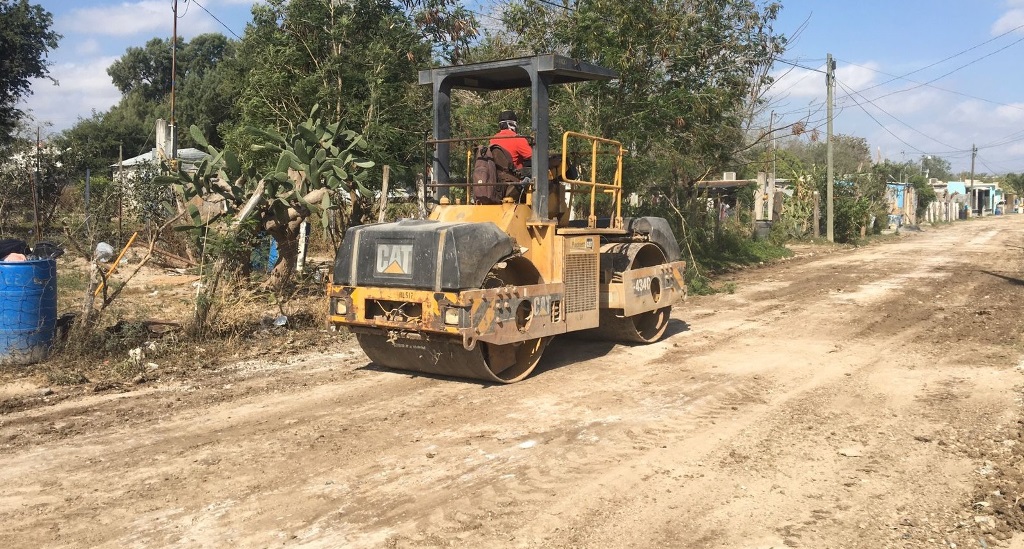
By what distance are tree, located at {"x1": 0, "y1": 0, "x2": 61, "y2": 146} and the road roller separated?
19732 mm

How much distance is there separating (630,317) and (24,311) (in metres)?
6.08

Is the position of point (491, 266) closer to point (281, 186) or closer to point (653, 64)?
point (281, 186)

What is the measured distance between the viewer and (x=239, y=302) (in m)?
9.39

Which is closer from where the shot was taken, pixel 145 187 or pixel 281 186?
pixel 281 186

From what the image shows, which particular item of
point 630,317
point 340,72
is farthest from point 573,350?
point 340,72

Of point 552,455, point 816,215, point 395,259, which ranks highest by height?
point 816,215

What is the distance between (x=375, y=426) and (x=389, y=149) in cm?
710

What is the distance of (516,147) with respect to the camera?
8047 millimetres

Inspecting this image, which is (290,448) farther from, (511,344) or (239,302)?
(239,302)

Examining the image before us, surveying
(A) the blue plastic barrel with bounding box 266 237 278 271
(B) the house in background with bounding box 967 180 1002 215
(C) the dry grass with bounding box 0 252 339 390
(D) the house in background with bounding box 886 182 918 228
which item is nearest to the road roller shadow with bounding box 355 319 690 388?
(C) the dry grass with bounding box 0 252 339 390

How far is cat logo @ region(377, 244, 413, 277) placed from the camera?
700 cm

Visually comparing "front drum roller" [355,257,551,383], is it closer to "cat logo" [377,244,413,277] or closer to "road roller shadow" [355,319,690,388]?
"road roller shadow" [355,319,690,388]

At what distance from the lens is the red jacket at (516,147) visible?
8016 millimetres

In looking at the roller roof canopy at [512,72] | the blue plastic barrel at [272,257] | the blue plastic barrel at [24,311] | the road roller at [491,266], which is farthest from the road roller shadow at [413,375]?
the blue plastic barrel at [272,257]
